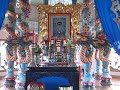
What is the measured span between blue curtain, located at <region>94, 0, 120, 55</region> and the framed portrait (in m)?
2.28

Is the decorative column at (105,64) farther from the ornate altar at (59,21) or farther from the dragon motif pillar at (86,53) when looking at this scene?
the ornate altar at (59,21)

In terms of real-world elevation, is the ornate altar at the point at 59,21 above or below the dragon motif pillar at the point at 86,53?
above

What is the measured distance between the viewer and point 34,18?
9344mm

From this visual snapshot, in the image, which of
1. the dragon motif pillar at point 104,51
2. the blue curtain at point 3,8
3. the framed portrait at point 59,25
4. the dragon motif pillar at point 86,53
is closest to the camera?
the blue curtain at point 3,8

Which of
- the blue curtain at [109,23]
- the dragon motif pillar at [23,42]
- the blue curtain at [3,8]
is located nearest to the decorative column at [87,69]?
the dragon motif pillar at [23,42]

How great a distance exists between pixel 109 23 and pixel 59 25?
2.59 metres

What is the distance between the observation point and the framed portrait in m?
8.55

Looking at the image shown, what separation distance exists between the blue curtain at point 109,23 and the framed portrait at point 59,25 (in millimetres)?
2276


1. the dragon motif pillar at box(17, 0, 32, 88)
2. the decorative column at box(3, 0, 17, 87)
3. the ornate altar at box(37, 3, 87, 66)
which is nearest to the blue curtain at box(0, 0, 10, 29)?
the dragon motif pillar at box(17, 0, 32, 88)

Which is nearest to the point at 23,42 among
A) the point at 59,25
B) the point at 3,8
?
the point at 59,25

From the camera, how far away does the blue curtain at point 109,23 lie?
5882mm

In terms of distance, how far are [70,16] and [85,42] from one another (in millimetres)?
1224

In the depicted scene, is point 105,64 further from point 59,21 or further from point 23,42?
point 23,42

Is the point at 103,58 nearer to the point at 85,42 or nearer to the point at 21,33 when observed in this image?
the point at 85,42
